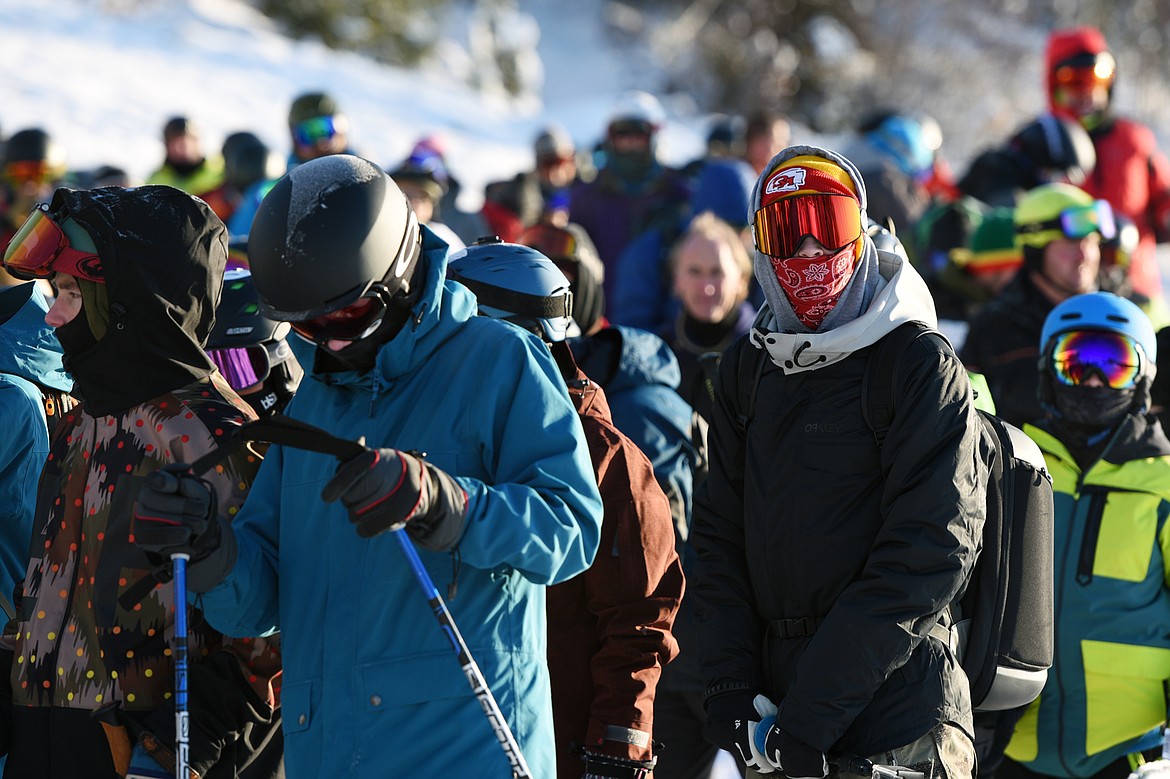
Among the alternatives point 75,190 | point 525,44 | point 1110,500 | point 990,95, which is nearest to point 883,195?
point 1110,500

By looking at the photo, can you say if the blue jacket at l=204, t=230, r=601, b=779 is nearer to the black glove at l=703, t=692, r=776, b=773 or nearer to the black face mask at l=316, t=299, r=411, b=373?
the black face mask at l=316, t=299, r=411, b=373

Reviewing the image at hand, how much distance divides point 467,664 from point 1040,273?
466 centimetres

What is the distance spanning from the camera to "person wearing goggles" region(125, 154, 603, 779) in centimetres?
294

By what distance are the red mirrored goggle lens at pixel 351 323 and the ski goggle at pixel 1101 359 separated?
2.92m

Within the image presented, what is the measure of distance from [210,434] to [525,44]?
32825mm

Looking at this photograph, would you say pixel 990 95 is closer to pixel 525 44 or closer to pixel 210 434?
pixel 525 44

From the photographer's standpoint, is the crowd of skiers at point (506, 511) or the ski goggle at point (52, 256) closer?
the crowd of skiers at point (506, 511)

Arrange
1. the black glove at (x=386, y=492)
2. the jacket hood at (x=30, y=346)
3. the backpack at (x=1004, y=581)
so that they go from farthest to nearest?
1. the jacket hood at (x=30, y=346)
2. the backpack at (x=1004, y=581)
3. the black glove at (x=386, y=492)

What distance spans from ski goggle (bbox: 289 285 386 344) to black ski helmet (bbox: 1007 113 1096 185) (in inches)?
272

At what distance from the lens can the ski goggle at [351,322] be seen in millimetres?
3043

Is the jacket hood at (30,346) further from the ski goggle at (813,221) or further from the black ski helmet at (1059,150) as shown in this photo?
the black ski helmet at (1059,150)

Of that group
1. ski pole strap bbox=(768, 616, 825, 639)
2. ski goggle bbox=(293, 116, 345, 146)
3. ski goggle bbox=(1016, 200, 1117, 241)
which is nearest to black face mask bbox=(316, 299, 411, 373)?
ski pole strap bbox=(768, 616, 825, 639)

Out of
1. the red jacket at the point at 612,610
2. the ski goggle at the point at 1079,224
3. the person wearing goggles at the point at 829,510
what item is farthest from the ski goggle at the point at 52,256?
the ski goggle at the point at 1079,224

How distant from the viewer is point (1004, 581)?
3.59 meters
